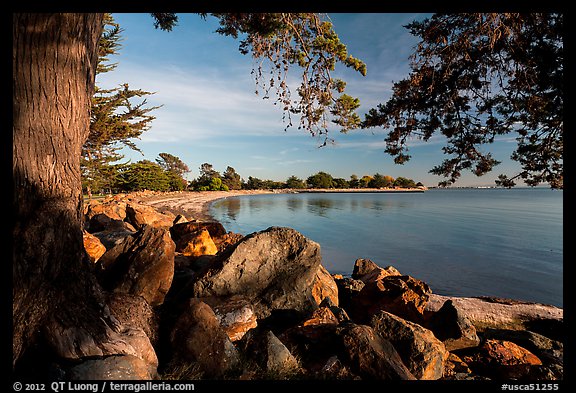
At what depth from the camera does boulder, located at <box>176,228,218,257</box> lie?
707cm

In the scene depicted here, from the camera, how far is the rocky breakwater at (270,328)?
2508mm

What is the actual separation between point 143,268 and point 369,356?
10.4 ft

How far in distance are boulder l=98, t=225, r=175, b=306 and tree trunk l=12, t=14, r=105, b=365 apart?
0.99m

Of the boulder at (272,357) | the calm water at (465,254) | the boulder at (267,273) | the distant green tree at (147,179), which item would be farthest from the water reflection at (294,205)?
the boulder at (272,357)

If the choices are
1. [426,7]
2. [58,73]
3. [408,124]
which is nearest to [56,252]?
[58,73]

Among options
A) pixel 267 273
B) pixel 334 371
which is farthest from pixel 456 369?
pixel 267 273

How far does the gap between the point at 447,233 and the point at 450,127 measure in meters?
22.0

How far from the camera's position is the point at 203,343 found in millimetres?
2635

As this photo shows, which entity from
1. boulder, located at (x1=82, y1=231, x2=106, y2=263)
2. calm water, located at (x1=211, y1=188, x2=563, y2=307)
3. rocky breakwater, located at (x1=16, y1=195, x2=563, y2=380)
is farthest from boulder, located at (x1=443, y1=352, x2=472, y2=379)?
calm water, located at (x1=211, y1=188, x2=563, y2=307)

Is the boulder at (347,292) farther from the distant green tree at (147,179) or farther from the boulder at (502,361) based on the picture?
the distant green tree at (147,179)

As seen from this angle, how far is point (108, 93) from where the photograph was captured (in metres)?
15.9

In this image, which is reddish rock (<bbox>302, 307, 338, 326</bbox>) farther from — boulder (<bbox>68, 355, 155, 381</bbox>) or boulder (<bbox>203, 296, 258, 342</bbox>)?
boulder (<bbox>68, 355, 155, 381</bbox>)

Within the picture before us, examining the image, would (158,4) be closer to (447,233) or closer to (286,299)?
(286,299)

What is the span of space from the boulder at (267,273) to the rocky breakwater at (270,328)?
17 mm
